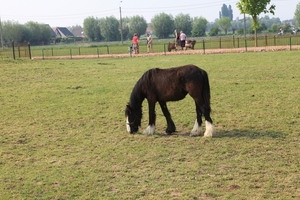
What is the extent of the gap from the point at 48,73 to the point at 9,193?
45.8ft

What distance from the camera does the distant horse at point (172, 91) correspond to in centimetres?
691

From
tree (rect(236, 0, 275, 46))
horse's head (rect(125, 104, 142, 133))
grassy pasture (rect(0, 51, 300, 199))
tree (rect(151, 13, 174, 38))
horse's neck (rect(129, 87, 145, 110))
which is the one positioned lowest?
grassy pasture (rect(0, 51, 300, 199))

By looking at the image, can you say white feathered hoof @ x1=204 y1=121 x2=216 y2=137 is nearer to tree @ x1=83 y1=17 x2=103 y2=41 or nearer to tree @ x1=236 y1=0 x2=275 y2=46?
tree @ x1=236 y1=0 x2=275 y2=46

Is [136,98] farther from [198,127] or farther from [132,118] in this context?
[198,127]

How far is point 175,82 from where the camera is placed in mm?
7098

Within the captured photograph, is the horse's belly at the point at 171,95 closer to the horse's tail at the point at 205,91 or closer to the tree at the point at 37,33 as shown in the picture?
the horse's tail at the point at 205,91

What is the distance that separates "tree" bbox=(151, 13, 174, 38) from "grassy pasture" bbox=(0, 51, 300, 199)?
83.7 metres

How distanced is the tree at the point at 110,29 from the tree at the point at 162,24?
9.17 m

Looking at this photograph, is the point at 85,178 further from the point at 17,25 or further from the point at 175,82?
the point at 17,25

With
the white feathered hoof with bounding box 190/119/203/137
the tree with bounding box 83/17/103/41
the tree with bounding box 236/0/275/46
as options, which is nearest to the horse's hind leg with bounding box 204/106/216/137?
the white feathered hoof with bounding box 190/119/203/137

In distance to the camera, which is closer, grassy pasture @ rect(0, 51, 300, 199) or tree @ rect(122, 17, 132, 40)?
grassy pasture @ rect(0, 51, 300, 199)

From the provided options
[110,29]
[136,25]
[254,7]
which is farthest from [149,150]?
[136,25]

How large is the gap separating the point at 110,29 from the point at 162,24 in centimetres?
1286

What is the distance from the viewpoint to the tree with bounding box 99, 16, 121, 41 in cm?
9469
